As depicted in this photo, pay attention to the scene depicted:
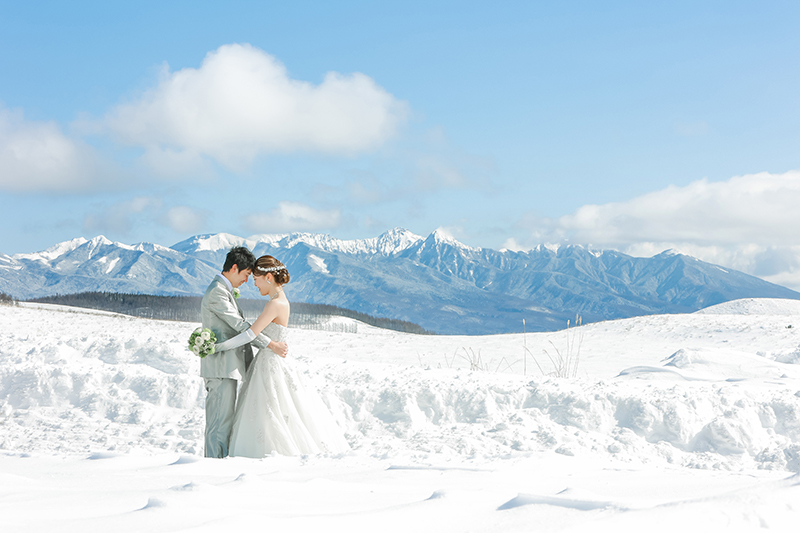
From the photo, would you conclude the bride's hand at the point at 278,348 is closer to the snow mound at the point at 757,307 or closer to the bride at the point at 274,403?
the bride at the point at 274,403

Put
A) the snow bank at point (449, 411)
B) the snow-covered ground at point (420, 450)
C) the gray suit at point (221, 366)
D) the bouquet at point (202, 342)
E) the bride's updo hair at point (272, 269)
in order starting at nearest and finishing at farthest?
the snow-covered ground at point (420, 450) < the bouquet at point (202, 342) < the gray suit at point (221, 366) < the bride's updo hair at point (272, 269) < the snow bank at point (449, 411)

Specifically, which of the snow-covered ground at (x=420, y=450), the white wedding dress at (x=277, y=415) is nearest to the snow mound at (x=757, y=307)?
the snow-covered ground at (x=420, y=450)

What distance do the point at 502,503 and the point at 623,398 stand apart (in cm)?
512

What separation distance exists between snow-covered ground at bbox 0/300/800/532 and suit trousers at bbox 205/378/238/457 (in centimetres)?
22

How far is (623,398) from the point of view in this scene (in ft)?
22.3

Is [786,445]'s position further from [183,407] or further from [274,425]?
[183,407]

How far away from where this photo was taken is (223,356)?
491cm

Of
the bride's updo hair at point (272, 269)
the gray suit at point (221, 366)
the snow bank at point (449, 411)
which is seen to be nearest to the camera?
the gray suit at point (221, 366)

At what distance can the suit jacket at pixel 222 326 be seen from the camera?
4875 mm

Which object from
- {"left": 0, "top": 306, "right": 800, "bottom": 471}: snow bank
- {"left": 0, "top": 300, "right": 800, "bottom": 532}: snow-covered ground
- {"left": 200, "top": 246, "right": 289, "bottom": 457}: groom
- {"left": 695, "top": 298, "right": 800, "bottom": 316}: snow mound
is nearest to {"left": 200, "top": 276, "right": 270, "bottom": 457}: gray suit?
{"left": 200, "top": 246, "right": 289, "bottom": 457}: groom

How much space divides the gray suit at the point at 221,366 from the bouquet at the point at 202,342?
6.6 inches

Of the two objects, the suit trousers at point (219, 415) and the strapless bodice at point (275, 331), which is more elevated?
the strapless bodice at point (275, 331)

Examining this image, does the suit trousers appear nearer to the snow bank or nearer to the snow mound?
the snow bank

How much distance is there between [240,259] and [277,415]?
1509mm
